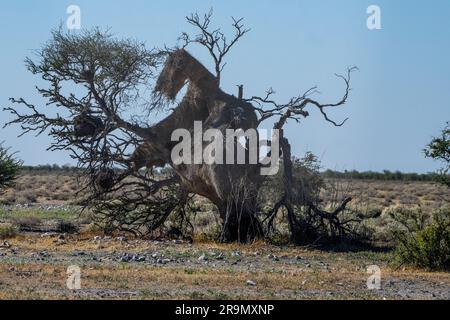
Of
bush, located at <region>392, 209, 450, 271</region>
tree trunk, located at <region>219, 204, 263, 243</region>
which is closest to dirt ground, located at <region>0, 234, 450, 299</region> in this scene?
bush, located at <region>392, 209, 450, 271</region>

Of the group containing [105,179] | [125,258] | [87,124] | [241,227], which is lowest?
[125,258]

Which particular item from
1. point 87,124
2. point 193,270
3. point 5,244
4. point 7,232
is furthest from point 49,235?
point 193,270

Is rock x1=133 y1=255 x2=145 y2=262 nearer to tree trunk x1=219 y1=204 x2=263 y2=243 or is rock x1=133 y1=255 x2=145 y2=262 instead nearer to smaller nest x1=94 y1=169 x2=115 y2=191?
tree trunk x1=219 y1=204 x2=263 y2=243

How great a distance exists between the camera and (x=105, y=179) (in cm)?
2627

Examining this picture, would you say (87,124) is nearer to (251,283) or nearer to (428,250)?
(428,250)

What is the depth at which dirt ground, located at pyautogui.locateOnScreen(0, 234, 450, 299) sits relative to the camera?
1521cm

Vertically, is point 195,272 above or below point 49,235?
below

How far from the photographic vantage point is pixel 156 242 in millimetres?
24500

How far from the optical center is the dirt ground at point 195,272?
1521 centimetres

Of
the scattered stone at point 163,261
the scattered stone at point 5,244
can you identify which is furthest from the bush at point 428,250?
the scattered stone at point 5,244

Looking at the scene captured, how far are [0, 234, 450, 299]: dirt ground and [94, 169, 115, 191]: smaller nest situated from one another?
1.85 meters

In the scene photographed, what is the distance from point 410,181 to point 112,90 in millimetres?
63521

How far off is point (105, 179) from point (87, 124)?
159 cm

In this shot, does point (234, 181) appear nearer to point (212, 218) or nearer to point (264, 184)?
point (264, 184)
